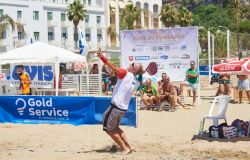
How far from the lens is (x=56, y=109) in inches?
525

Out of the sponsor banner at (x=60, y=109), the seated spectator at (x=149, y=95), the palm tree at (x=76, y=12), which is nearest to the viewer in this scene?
the sponsor banner at (x=60, y=109)

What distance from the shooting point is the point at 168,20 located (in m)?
65.7

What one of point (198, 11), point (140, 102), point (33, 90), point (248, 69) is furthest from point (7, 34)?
point (198, 11)

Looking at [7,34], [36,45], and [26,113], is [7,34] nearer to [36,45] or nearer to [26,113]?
[36,45]

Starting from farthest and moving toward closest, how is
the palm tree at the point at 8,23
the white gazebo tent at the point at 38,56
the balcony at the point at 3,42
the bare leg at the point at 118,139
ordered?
the balcony at the point at 3,42, the palm tree at the point at 8,23, the white gazebo tent at the point at 38,56, the bare leg at the point at 118,139

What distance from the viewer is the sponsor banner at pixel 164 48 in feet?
59.6

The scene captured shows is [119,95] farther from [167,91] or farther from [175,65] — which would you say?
[175,65]

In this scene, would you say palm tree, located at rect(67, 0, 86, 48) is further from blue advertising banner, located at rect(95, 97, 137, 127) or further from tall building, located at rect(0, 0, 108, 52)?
blue advertising banner, located at rect(95, 97, 137, 127)

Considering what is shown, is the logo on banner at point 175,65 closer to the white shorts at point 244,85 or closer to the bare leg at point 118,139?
the white shorts at point 244,85

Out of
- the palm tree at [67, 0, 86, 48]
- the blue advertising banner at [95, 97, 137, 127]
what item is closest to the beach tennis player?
the blue advertising banner at [95, 97, 137, 127]

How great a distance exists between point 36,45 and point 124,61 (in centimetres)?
337

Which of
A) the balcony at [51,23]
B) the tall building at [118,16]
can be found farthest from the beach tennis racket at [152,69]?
the tall building at [118,16]

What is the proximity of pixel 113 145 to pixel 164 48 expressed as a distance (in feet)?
29.4

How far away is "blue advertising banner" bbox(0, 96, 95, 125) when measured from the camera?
13.2 meters
